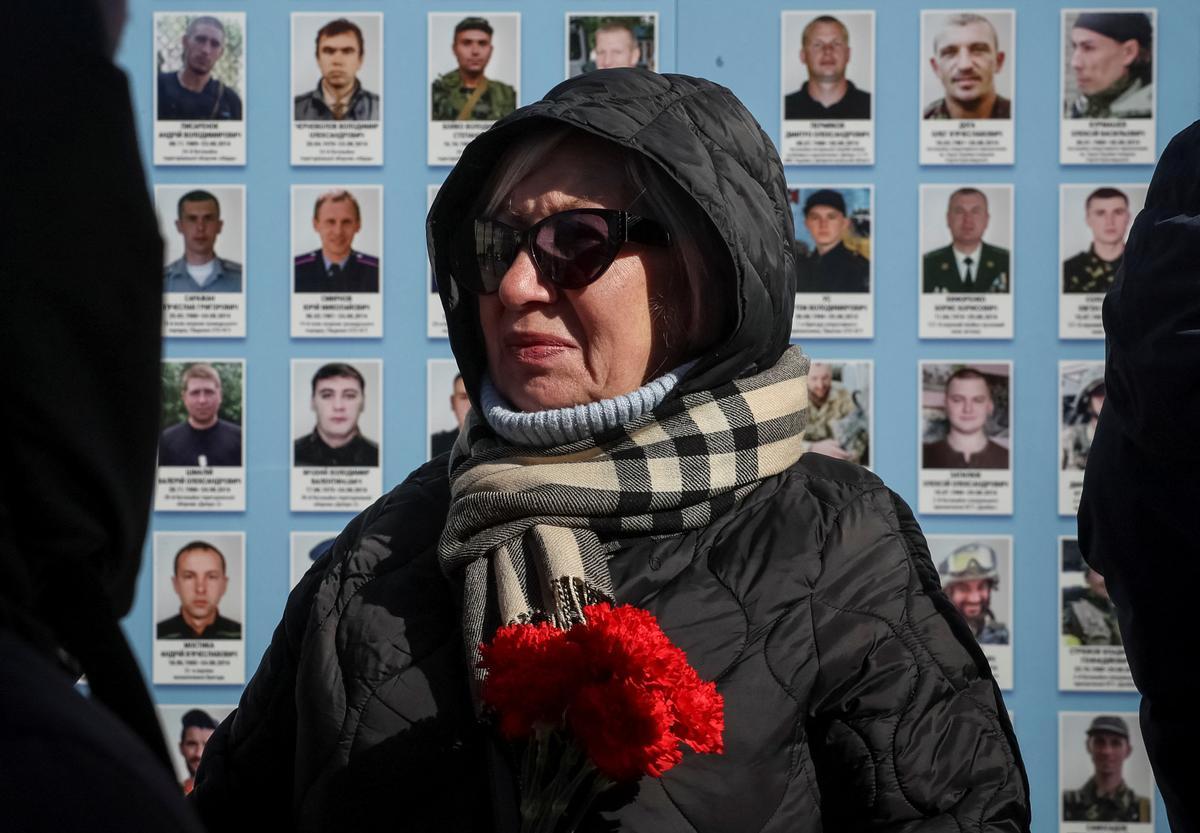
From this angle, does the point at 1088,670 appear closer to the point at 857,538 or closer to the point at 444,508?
the point at 857,538

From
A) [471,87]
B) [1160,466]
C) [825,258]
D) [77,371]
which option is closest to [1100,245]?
[825,258]

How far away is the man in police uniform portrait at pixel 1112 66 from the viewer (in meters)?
2.86

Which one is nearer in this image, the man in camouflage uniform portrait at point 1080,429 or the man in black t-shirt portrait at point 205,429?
the man in camouflage uniform portrait at point 1080,429

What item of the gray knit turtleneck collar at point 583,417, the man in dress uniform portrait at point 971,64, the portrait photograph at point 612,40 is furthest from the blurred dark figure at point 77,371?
the man in dress uniform portrait at point 971,64

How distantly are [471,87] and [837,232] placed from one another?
896mm

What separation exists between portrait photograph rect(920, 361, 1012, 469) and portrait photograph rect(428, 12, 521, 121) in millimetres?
1158

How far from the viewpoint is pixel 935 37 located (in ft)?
9.46

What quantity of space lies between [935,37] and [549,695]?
6.59 ft

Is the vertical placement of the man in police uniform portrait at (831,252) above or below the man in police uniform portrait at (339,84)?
below

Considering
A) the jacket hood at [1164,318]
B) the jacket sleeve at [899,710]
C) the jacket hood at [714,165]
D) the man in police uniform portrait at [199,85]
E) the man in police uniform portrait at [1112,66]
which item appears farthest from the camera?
the man in police uniform portrait at [199,85]

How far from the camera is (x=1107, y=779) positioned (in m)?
2.90

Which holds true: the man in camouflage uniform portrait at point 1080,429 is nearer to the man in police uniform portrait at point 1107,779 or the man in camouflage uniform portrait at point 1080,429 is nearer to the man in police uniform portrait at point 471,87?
the man in police uniform portrait at point 1107,779

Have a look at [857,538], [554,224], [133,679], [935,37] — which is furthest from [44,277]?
[935,37]

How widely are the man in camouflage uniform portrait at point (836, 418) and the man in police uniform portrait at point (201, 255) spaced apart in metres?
1.35
